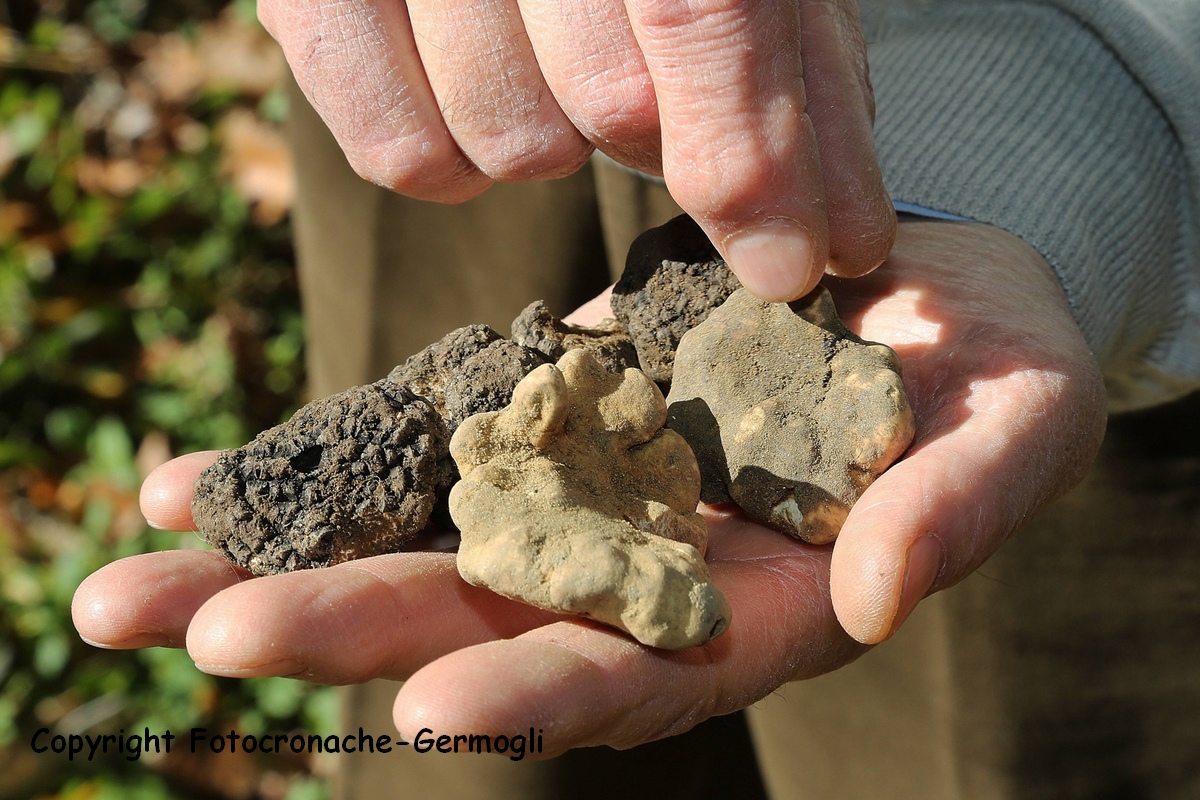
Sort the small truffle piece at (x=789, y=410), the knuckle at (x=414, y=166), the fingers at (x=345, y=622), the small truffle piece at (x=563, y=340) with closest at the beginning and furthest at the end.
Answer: the fingers at (x=345, y=622) → the small truffle piece at (x=789, y=410) → the knuckle at (x=414, y=166) → the small truffle piece at (x=563, y=340)

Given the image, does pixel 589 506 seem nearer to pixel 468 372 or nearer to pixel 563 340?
pixel 468 372

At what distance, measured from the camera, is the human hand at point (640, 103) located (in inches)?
62.7

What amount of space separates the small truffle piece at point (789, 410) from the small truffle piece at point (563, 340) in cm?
13

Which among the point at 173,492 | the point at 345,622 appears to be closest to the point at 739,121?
the point at 345,622

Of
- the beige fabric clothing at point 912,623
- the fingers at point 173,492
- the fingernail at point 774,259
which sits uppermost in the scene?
the fingernail at point 774,259

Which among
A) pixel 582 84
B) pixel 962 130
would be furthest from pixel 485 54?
pixel 962 130

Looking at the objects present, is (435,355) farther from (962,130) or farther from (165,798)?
(165,798)

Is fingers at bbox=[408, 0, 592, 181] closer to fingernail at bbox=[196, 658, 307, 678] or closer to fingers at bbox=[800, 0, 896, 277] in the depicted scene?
fingers at bbox=[800, 0, 896, 277]

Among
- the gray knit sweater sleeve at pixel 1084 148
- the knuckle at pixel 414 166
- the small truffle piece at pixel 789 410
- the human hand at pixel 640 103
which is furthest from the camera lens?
the gray knit sweater sleeve at pixel 1084 148

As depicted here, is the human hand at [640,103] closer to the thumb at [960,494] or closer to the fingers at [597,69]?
the fingers at [597,69]

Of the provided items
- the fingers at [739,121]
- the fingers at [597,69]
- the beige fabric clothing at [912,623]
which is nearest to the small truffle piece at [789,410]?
the fingers at [739,121]

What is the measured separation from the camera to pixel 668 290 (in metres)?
2.30

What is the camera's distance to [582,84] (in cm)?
174

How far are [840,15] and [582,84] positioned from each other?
1.55 ft
